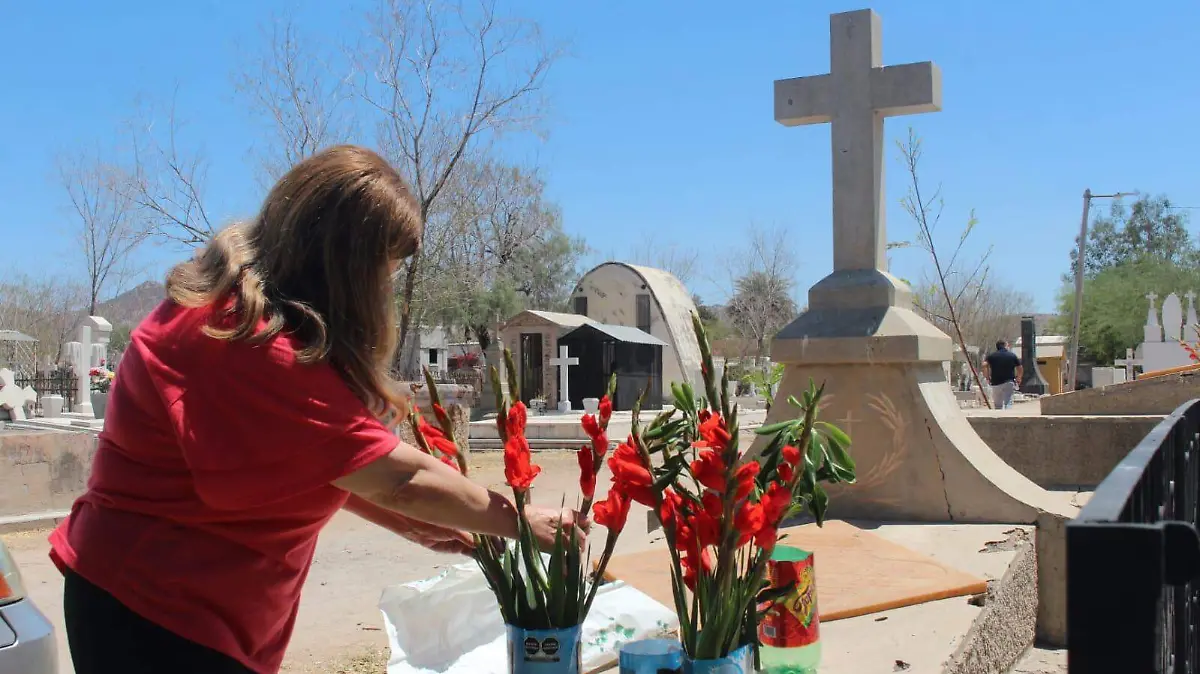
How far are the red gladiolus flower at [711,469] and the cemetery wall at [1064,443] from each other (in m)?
6.75

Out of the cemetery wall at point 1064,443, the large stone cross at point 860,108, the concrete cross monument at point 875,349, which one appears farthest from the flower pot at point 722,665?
the cemetery wall at point 1064,443

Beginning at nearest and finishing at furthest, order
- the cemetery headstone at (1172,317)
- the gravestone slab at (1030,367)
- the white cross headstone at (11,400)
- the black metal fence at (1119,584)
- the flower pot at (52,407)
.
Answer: the black metal fence at (1119,584) → the white cross headstone at (11,400) → the flower pot at (52,407) → the cemetery headstone at (1172,317) → the gravestone slab at (1030,367)

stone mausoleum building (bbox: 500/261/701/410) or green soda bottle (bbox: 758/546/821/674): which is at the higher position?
stone mausoleum building (bbox: 500/261/701/410)

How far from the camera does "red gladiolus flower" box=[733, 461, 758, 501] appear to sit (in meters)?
1.78

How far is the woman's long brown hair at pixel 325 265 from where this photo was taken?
63.5 inches

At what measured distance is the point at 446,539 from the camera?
2.03 m

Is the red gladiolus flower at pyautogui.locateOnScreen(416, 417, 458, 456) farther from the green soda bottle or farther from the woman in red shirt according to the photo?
the green soda bottle

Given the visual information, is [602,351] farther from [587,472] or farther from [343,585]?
[587,472]

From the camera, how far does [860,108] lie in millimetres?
5609

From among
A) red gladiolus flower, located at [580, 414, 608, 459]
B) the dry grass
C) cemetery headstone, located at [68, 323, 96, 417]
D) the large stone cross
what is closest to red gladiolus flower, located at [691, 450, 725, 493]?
red gladiolus flower, located at [580, 414, 608, 459]

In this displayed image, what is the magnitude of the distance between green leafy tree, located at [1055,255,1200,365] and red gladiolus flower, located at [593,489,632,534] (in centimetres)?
5017

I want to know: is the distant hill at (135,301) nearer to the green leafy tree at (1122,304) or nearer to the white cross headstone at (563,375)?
the white cross headstone at (563,375)

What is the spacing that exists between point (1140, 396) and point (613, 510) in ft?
30.8

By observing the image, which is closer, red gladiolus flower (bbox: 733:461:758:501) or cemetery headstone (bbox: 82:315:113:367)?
red gladiolus flower (bbox: 733:461:758:501)
